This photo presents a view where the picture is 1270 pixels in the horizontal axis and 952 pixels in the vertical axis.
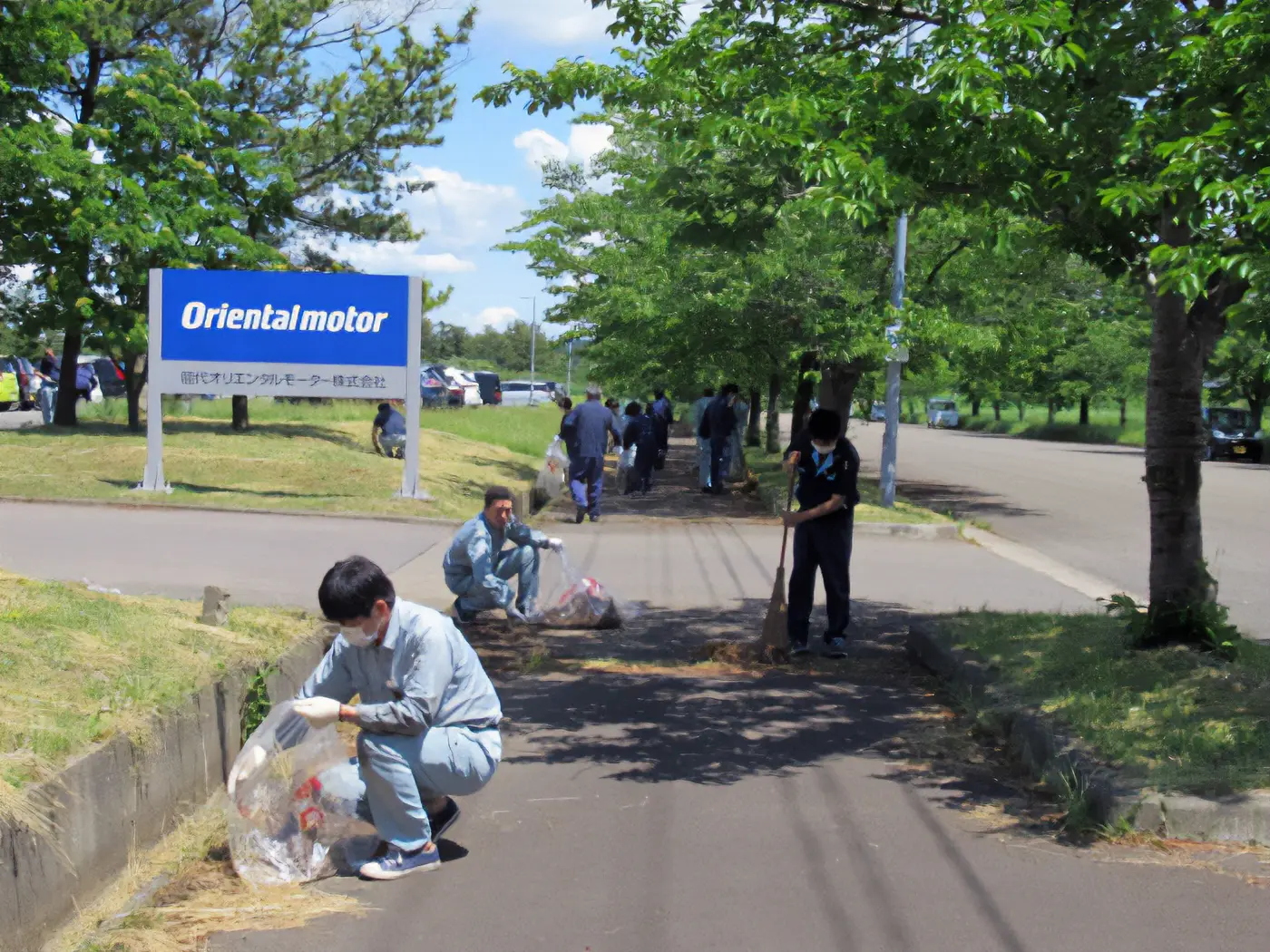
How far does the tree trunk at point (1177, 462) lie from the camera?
744 centimetres

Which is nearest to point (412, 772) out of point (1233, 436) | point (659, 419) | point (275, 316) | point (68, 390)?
point (275, 316)

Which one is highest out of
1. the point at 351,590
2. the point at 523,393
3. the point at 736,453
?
the point at 523,393

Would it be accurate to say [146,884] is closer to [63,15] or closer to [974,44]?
[974,44]

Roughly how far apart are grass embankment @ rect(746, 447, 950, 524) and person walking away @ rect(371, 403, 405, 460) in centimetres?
631

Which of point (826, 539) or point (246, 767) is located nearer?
point (246, 767)

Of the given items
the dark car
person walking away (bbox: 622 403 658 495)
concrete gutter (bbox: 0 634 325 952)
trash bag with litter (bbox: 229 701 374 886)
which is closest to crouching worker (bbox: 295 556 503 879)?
trash bag with litter (bbox: 229 701 374 886)

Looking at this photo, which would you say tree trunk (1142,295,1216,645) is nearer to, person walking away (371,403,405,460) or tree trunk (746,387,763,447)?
person walking away (371,403,405,460)

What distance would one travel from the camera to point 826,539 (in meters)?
8.83

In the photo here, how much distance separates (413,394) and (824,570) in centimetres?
936

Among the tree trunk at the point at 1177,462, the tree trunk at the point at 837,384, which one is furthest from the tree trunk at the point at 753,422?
the tree trunk at the point at 1177,462

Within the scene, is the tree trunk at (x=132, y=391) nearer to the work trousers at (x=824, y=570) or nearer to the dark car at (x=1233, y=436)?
the work trousers at (x=824, y=570)

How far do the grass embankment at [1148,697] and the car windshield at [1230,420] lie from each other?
38044mm

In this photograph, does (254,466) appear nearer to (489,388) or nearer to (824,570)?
(824,570)

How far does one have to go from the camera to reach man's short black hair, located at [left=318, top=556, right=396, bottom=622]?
4.56 meters
